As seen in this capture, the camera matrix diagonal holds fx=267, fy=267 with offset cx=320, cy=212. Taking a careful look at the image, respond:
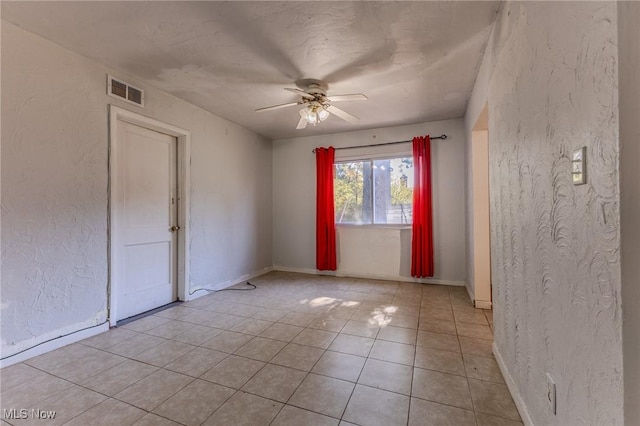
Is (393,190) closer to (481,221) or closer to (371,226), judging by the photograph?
(371,226)

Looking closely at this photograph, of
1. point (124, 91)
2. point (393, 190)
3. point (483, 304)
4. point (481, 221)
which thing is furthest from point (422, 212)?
point (124, 91)

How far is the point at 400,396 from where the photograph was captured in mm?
1614

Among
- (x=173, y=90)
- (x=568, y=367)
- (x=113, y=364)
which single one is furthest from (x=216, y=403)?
(x=173, y=90)

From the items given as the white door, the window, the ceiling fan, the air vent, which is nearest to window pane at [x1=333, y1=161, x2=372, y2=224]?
the window

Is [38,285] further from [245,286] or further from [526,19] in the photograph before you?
[526,19]

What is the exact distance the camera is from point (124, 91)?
267 cm

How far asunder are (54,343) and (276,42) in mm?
3048

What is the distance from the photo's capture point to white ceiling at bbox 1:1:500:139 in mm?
1824

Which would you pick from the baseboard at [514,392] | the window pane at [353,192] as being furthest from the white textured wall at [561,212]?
the window pane at [353,192]

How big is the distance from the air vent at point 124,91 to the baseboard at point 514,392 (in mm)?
3938

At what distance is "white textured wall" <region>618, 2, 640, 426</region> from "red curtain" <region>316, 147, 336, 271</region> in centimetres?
392

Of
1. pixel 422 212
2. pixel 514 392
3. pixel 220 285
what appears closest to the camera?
pixel 514 392

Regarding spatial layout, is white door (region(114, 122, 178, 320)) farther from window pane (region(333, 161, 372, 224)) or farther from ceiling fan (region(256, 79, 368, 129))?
window pane (region(333, 161, 372, 224))

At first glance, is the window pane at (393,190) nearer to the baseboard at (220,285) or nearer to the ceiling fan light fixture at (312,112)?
the ceiling fan light fixture at (312,112)
